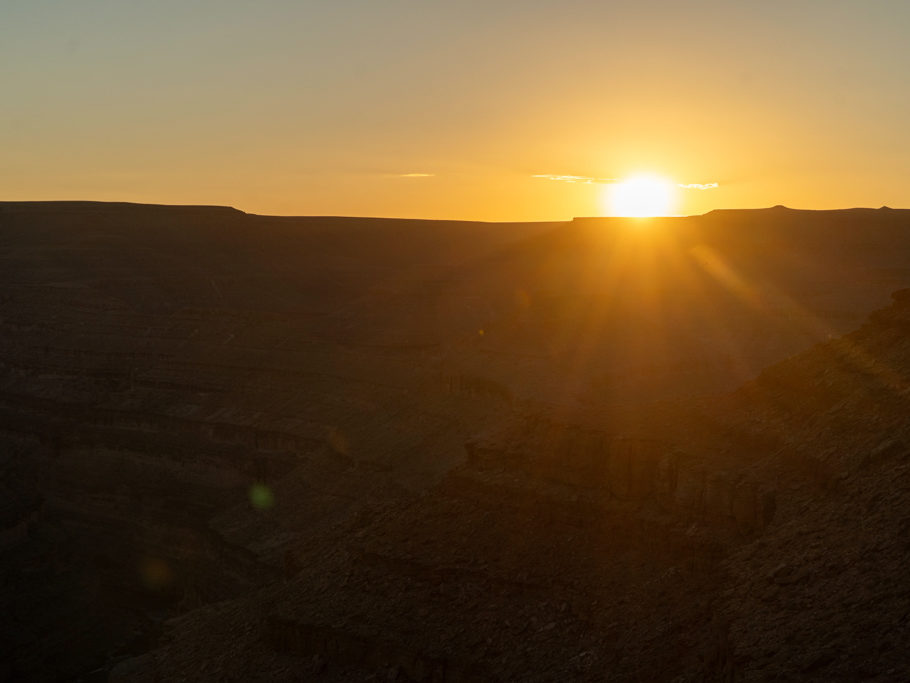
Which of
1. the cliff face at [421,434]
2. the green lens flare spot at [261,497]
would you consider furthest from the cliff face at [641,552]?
the green lens flare spot at [261,497]

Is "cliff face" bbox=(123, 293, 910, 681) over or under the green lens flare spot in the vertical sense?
over

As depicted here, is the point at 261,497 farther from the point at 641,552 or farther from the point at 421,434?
the point at 641,552

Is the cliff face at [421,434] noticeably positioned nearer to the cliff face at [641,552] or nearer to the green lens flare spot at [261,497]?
the cliff face at [641,552]

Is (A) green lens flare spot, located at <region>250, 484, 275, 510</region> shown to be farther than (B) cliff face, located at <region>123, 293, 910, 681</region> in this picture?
Answer: Yes

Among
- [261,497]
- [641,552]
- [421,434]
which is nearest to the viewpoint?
[641,552]

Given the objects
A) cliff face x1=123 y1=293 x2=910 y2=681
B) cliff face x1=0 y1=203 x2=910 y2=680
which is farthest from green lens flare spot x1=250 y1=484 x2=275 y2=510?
cliff face x1=123 y1=293 x2=910 y2=681

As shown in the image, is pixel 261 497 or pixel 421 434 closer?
pixel 421 434

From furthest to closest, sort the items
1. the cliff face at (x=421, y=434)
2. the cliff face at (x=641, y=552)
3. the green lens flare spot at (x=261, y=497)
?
the green lens flare spot at (x=261, y=497) < the cliff face at (x=421, y=434) < the cliff face at (x=641, y=552)

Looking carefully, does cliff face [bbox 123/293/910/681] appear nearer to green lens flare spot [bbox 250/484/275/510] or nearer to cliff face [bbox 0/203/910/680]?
cliff face [bbox 0/203/910/680]

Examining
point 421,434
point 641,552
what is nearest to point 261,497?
point 421,434
